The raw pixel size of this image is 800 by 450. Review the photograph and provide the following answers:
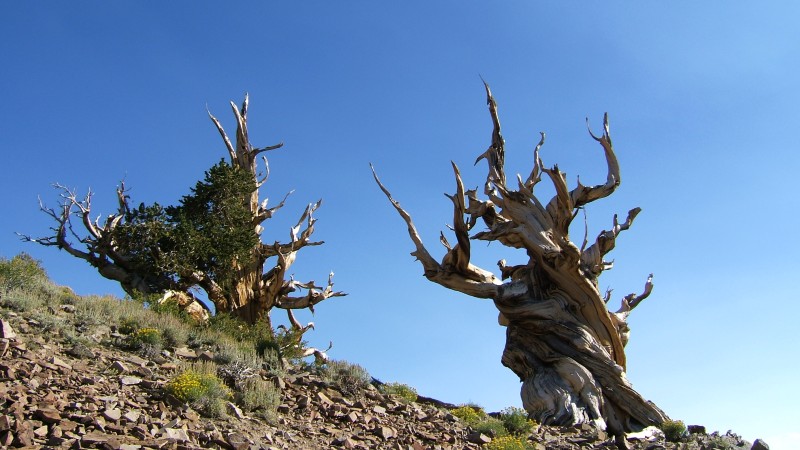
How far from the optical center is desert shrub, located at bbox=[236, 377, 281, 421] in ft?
28.1

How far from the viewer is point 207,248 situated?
17.3m

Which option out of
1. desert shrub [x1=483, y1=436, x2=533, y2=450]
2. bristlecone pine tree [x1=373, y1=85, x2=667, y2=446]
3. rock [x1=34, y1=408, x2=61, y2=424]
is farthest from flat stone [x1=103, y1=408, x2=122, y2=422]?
bristlecone pine tree [x1=373, y1=85, x2=667, y2=446]

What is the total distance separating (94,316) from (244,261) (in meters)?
7.03

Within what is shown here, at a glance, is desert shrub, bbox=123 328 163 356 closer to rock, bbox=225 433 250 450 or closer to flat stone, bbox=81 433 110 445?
rock, bbox=225 433 250 450

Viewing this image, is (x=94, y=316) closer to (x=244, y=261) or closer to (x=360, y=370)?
(x=360, y=370)

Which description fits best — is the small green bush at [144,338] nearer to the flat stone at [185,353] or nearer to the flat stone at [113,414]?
the flat stone at [185,353]

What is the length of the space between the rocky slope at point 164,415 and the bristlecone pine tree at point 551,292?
1.87 meters

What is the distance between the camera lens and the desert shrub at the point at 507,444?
329 inches

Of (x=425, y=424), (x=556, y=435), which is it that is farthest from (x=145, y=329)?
(x=556, y=435)

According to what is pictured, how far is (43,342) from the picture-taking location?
895 centimetres

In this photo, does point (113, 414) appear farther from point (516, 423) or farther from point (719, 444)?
point (719, 444)

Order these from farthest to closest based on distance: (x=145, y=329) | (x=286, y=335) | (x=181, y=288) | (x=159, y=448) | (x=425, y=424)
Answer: (x=181, y=288)
(x=286, y=335)
(x=145, y=329)
(x=425, y=424)
(x=159, y=448)

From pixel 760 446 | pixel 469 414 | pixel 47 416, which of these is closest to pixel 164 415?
pixel 47 416

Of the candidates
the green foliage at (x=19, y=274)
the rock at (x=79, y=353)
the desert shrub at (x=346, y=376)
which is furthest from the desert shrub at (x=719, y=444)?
the green foliage at (x=19, y=274)
